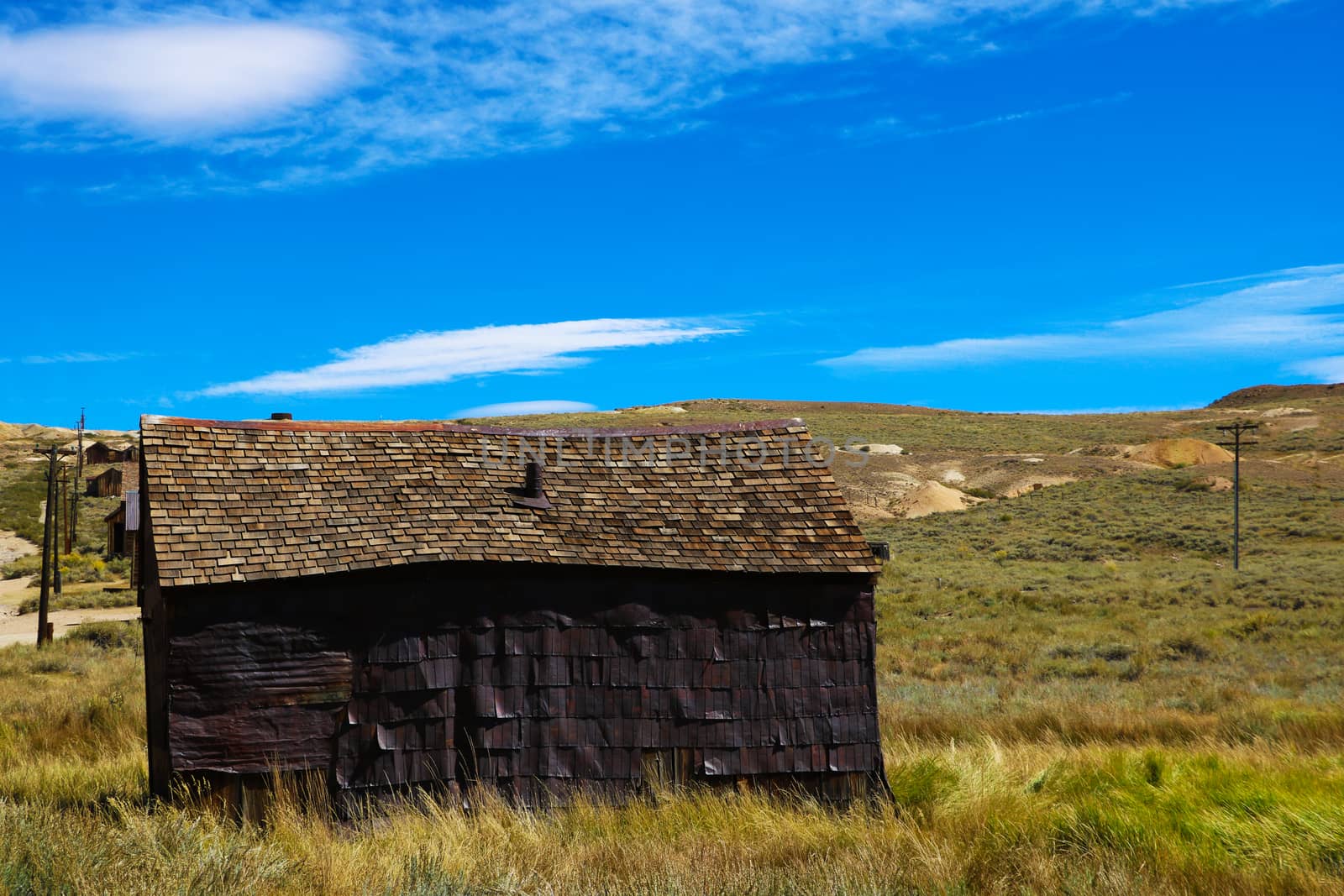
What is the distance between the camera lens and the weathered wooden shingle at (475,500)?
1084cm

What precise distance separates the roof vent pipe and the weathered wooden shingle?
0.22 ft

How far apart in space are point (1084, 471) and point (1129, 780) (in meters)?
51.9

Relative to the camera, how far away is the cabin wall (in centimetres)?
1043

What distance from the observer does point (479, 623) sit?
1090cm

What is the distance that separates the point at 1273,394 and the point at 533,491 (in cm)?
11614

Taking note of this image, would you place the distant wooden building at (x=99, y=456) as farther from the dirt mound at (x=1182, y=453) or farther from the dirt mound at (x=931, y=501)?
the dirt mound at (x=1182, y=453)

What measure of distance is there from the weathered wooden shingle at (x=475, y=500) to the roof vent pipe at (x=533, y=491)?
68 mm

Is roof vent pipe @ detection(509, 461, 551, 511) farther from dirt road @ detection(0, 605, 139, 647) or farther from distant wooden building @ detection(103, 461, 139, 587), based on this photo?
dirt road @ detection(0, 605, 139, 647)

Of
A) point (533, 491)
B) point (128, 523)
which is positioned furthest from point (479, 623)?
point (128, 523)

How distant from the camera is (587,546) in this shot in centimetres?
1142

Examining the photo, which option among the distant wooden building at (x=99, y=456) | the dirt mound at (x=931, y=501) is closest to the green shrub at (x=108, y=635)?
the dirt mound at (x=931, y=501)

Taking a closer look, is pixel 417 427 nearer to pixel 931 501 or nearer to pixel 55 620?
pixel 55 620

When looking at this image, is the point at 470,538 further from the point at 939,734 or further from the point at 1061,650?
the point at 1061,650

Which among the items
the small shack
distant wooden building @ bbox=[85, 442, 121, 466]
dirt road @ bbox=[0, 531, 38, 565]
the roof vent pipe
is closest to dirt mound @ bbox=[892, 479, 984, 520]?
the small shack
